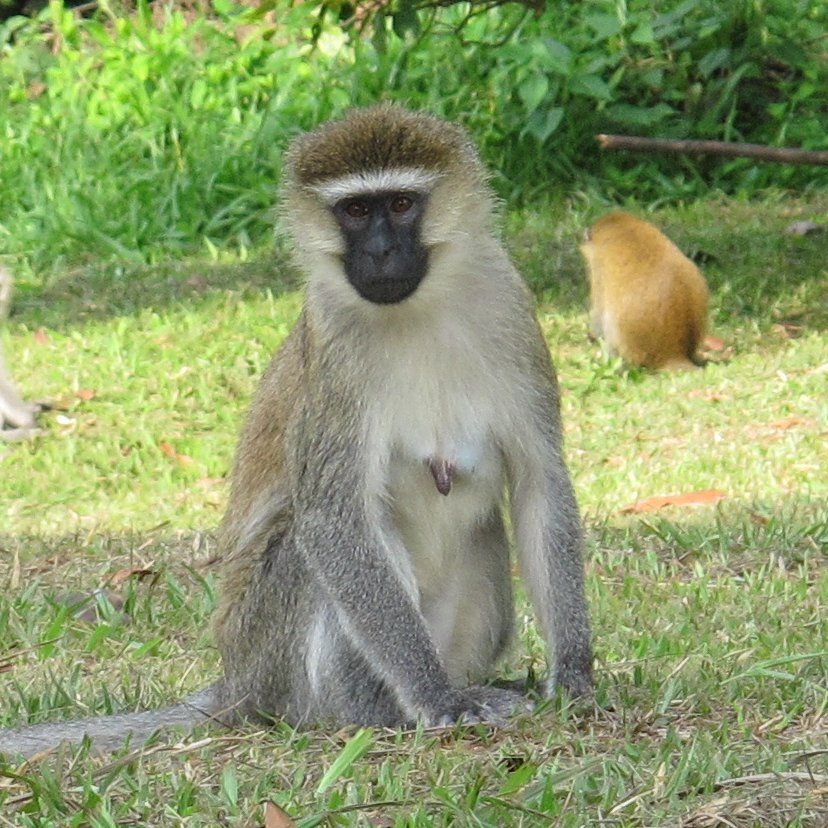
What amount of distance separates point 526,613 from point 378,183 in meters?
1.79

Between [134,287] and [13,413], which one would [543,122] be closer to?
[134,287]

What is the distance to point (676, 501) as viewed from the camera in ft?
22.8

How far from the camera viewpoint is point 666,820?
A: 120 inches

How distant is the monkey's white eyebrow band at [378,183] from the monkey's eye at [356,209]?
0.03 meters

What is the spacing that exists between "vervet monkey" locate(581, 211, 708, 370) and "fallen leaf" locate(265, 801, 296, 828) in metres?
6.19

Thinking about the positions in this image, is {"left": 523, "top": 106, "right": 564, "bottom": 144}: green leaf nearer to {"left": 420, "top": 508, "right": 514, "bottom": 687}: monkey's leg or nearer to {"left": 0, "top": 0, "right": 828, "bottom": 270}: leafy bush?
{"left": 0, "top": 0, "right": 828, "bottom": 270}: leafy bush

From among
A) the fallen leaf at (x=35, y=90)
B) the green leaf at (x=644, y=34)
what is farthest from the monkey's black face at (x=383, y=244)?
the fallen leaf at (x=35, y=90)

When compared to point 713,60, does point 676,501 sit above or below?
below

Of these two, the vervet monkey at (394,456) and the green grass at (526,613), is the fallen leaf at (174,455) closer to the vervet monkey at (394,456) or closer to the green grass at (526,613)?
the green grass at (526,613)

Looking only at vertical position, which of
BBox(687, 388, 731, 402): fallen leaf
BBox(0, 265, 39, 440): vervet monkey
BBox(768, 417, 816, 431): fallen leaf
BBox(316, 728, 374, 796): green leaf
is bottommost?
BBox(0, 265, 39, 440): vervet monkey

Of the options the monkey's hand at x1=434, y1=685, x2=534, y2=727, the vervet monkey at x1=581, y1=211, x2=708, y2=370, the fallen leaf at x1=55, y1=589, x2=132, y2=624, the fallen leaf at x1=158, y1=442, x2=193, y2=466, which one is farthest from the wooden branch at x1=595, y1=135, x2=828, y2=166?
the monkey's hand at x1=434, y1=685, x2=534, y2=727

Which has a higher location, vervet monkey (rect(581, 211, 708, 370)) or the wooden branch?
the wooden branch

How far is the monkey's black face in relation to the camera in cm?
391

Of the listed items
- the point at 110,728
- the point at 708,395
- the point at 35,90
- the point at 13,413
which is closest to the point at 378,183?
the point at 110,728
